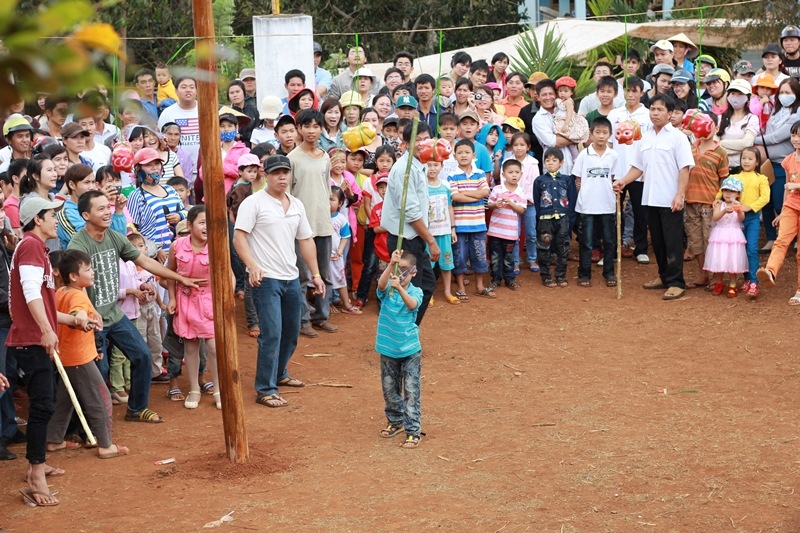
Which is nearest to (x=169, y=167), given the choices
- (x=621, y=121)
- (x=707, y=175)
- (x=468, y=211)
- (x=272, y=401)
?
(x=468, y=211)

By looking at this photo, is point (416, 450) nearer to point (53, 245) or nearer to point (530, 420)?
point (530, 420)

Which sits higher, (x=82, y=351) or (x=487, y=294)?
(x=82, y=351)

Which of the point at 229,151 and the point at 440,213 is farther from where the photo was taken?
the point at 440,213

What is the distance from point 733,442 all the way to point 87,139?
6420 millimetres

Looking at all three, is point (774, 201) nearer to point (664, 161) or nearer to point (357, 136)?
point (664, 161)

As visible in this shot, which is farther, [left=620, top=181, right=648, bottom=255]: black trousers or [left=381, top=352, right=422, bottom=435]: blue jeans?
[left=620, top=181, right=648, bottom=255]: black trousers

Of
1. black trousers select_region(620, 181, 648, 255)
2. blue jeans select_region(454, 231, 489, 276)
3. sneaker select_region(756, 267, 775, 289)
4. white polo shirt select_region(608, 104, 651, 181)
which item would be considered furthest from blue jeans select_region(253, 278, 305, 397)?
black trousers select_region(620, 181, 648, 255)

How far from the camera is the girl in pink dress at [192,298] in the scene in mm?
8289

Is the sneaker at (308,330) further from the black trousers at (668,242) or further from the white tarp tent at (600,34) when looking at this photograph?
the white tarp tent at (600,34)

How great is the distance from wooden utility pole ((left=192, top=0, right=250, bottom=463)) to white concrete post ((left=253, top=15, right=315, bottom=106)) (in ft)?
23.3

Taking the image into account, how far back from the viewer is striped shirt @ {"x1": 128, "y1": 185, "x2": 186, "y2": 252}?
30.8ft

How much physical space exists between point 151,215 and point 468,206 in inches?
145

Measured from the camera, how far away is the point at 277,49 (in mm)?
13680

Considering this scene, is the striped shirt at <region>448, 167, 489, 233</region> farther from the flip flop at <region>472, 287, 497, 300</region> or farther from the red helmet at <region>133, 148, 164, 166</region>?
the red helmet at <region>133, 148, 164, 166</region>
